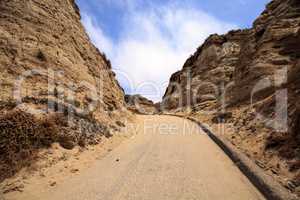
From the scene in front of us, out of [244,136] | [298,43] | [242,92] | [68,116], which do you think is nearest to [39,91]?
[68,116]

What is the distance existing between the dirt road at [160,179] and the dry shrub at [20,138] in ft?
3.91

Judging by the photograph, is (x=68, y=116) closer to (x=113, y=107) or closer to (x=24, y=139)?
(x=24, y=139)

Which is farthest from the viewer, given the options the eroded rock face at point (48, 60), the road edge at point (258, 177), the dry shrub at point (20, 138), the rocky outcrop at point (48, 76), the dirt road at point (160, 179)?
the eroded rock face at point (48, 60)

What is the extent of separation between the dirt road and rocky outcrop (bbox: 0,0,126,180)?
5.97 feet

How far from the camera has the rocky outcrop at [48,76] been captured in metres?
7.54

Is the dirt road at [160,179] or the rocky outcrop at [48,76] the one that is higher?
the rocky outcrop at [48,76]

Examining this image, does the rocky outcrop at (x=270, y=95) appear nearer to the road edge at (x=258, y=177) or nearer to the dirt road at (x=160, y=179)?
the road edge at (x=258, y=177)

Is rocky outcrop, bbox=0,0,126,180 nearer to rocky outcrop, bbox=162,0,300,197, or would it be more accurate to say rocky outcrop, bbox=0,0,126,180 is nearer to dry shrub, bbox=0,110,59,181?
dry shrub, bbox=0,110,59,181

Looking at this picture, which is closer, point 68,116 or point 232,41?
point 68,116

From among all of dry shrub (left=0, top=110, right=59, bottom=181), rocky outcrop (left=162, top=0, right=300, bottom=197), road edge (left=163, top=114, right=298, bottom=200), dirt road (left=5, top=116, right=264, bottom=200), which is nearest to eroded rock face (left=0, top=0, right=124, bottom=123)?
dry shrub (left=0, top=110, right=59, bottom=181)

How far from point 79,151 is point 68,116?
1.52 metres

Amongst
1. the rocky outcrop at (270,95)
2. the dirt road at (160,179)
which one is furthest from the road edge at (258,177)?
the rocky outcrop at (270,95)

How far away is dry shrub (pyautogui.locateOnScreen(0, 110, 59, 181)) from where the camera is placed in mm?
5902

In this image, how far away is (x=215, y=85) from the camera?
104 feet
